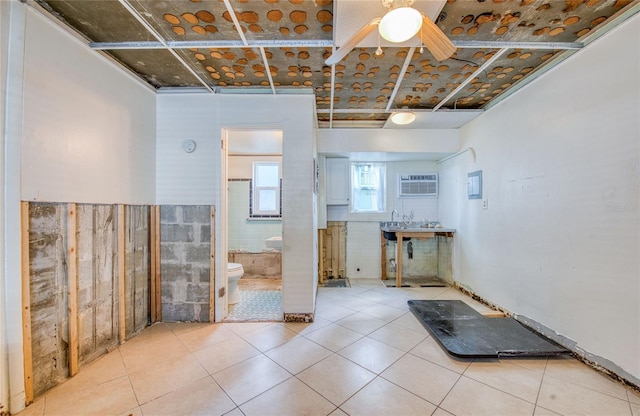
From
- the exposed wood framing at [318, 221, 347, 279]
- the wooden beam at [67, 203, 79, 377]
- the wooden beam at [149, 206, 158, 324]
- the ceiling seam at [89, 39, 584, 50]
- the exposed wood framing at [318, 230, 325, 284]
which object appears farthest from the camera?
the exposed wood framing at [318, 221, 347, 279]

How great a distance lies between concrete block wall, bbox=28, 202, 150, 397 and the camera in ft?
5.62

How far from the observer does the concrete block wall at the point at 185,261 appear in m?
2.87

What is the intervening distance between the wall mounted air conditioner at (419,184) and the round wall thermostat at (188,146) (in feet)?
11.8

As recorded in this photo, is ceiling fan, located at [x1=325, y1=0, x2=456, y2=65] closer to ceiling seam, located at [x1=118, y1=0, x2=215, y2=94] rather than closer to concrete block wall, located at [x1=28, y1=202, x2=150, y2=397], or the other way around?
ceiling seam, located at [x1=118, y1=0, x2=215, y2=94]

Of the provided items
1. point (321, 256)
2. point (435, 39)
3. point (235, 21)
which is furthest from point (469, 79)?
point (321, 256)

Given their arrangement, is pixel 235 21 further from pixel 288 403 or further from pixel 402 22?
pixel 288 403

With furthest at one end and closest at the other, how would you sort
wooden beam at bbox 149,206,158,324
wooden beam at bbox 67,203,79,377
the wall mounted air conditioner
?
1. the wall mounted air conditioner
2. wooden beam at bbox 149,206,158,324
3. wooden beam at bbox 67,203,79,377

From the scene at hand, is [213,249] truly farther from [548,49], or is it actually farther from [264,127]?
[548,49]

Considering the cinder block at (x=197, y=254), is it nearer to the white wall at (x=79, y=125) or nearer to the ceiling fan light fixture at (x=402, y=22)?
the white wall at (x=79, y=125)

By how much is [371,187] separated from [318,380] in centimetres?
368

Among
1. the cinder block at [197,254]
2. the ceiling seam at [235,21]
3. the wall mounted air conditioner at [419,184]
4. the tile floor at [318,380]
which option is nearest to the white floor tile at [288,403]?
the tile floor at [318,380]

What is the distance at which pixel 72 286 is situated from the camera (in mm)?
1923

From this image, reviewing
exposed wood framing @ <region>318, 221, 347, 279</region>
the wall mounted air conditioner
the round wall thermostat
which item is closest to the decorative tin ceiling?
the round wall thermostat

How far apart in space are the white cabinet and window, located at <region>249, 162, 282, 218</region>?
1079 millimetres
